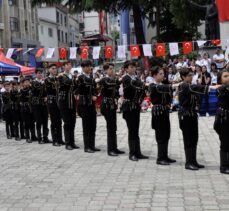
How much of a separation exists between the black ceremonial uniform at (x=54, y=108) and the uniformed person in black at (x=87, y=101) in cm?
138

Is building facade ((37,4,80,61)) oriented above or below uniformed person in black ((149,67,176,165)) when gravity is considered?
above

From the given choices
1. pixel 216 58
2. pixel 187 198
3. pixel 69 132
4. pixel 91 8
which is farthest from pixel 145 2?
pixel 187 198

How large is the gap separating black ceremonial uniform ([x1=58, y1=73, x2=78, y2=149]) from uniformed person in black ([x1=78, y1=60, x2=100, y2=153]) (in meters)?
0.63

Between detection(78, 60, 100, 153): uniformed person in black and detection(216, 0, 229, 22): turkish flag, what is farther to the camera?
detection(216, 0, 229, 22): turkish flag

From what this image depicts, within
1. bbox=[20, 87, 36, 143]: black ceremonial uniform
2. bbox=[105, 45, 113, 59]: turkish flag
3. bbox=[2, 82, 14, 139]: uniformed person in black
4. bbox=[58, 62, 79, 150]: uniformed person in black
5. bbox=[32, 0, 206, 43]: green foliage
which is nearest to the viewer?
bbox=[58, 62, 79, 150]: uniformed person in black

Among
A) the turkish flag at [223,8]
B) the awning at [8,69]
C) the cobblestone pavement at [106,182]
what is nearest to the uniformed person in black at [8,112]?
the cobblestone pavement at [106,182]

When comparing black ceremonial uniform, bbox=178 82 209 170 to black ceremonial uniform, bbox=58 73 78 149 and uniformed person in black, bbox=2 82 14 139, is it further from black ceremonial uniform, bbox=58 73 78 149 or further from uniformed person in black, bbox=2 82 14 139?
uniformed person in black, bbox=2 82 14 139

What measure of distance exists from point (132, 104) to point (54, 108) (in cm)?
311

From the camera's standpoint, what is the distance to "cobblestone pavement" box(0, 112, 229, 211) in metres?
6.20

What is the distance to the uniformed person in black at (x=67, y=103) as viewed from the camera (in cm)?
1091

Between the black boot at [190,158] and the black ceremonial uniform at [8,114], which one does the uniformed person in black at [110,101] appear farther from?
the black ceremonial uniform at [8,114]

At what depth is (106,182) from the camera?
7445 mm

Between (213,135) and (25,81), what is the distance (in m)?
5.30

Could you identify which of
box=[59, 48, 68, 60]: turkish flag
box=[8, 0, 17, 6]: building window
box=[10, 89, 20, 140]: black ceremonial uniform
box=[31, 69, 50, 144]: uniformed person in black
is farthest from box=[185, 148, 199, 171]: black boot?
box=[8, 0, 17, 6]: building window
